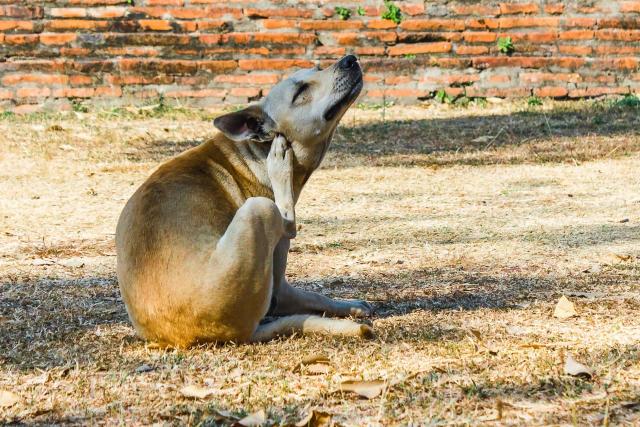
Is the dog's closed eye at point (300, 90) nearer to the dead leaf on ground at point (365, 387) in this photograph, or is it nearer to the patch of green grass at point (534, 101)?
the dead leaf on ground at point (365, 387)

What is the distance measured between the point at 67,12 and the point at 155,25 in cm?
96

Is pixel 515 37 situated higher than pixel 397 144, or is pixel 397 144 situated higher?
pixel 515 37

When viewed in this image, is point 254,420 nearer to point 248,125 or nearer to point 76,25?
point 248,125

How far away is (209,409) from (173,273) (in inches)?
32.8

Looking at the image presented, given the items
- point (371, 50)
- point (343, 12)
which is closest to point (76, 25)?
point (343, 12)

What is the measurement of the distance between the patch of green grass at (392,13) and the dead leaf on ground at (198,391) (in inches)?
329

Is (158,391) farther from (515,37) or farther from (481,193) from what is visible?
(515,37)

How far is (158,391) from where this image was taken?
3.64 meters

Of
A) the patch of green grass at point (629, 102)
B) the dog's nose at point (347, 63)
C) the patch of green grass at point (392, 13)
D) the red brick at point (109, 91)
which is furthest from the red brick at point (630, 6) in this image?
the dog's nose at point (347, 63)

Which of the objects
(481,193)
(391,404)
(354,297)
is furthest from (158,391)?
(481,193)

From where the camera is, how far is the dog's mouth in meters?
4.80

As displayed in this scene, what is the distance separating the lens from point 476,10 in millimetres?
11562

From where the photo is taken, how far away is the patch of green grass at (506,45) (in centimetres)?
1141

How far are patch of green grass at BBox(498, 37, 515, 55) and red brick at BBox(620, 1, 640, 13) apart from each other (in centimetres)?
137
